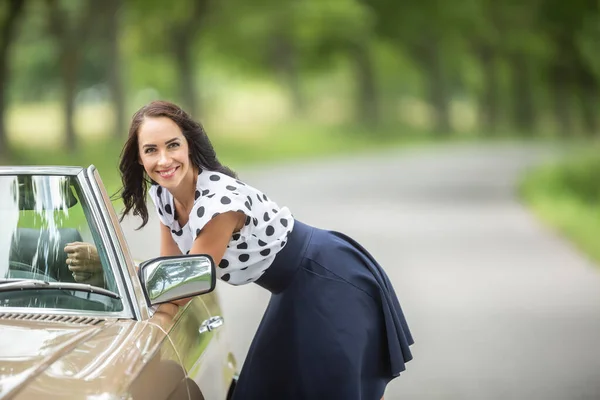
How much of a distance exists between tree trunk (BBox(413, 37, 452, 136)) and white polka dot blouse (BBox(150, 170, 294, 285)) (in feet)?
175

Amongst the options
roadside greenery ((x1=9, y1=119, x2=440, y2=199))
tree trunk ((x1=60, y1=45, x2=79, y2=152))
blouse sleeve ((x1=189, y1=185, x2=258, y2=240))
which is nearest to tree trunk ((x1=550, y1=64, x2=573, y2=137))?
roadside greenery ((x1=9, y1=119, x2=440, y2=199))

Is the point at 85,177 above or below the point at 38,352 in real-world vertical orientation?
above

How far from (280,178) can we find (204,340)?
75.4 feet

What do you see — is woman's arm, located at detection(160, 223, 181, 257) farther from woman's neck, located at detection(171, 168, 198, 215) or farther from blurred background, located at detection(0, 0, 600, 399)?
blurred background, located at detection(0, 0, 600, 399)

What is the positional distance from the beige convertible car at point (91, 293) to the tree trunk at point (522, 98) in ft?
194

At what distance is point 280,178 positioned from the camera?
27.0 m

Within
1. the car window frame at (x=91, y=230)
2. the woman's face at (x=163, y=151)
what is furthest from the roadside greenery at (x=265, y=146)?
the car window frame at (x=91, y=230)

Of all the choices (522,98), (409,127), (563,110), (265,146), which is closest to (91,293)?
(265,146)

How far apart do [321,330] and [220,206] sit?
0.64 m

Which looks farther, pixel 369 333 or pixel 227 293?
pixel 227 293

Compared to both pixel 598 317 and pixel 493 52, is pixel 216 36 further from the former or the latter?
pixel 598 317

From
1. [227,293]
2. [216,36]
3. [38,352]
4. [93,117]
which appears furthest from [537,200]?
[93,117]

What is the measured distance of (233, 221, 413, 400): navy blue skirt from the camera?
4094 mm

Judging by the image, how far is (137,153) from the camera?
4078 mm
